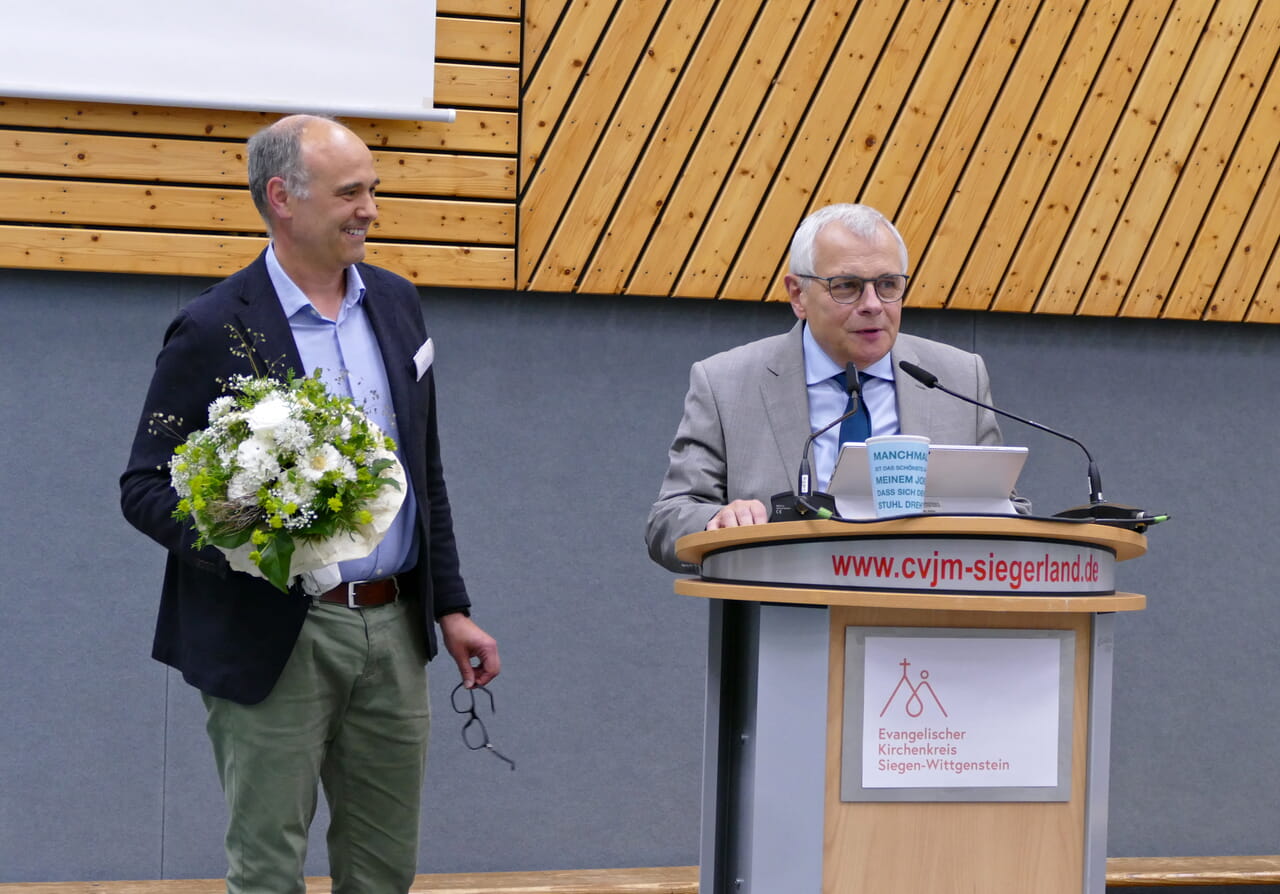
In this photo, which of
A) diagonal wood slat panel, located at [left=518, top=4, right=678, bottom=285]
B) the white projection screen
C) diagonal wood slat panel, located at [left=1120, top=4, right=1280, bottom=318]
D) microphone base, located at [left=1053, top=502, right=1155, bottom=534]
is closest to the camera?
microphone base, located at [left=1053, top=502, right=1155, bottom=534]

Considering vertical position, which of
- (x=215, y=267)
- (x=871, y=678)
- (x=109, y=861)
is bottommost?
(x=109, y=861)

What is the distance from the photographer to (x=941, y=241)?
432 centimetres

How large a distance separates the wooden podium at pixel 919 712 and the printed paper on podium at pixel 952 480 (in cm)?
13

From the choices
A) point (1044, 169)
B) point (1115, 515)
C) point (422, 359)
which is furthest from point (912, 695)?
point (1044, 169)

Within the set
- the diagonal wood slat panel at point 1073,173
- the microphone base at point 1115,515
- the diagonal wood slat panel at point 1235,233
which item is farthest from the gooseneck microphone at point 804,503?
the diagonal wood slat panel at point 1235,233

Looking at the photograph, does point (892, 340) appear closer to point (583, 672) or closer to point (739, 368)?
point (739, 368)

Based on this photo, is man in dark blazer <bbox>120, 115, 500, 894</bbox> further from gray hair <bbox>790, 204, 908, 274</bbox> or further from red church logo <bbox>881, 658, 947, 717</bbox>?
red church logo <bbox>881, 658, 947, 717</bbox>

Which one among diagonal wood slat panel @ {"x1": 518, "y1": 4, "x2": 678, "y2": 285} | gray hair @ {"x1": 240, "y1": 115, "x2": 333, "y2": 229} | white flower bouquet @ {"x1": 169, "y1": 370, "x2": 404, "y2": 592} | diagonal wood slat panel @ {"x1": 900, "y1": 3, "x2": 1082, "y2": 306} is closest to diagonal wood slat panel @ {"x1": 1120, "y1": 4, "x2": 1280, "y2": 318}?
diagonal wood slat panel @ {"x1": 900, "y1": 3, "x2": 1082, "y2": 306}

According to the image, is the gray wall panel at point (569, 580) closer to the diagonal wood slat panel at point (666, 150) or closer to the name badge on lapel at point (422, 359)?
the diagonal wood slat panel at point (666, 150)

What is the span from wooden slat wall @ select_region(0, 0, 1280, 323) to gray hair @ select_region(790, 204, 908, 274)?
155cm

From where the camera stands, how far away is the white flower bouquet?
6.63 feet

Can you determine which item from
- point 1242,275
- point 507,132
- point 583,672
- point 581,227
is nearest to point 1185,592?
point 1242,275

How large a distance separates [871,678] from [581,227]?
98.4 inches

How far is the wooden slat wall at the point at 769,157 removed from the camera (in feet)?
12.8
